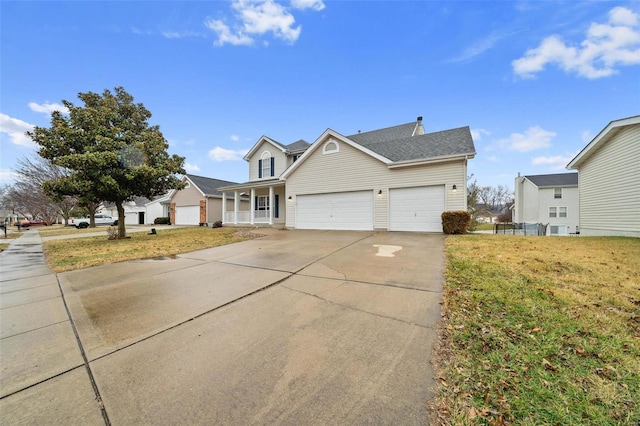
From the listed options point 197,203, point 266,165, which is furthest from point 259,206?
point 197,203

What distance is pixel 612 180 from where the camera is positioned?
1125 centimetres

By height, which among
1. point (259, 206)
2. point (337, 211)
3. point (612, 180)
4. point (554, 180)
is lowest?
point (337, 211)

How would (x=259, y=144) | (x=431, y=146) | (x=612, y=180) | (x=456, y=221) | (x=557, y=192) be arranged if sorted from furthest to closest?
1. (x=557, y=192)
2. (x=259, y=144)
3. (x=431, y=146)
4. (x=612, y=180)
5. (x=456, y=221)

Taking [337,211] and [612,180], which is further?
[337,211]

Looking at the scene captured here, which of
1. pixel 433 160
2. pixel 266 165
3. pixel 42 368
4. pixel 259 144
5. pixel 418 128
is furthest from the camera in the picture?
pixel 259 144

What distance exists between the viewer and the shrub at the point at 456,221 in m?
10.5

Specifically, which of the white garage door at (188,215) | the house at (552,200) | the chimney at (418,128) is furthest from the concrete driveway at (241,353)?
the house at (552,200)

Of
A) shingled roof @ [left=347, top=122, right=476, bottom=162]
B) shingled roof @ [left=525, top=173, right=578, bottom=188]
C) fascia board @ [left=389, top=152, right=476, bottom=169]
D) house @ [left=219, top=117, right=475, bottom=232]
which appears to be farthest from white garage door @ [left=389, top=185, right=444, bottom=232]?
shingled roof @ [left=525, top=173, right=578, bottom=188]

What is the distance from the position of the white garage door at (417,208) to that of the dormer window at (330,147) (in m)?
4.22

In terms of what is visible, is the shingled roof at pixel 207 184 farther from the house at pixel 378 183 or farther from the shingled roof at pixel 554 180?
the shingled roof at pixel 554 180

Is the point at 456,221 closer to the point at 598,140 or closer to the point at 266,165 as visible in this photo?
the point at 598,140

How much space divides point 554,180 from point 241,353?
36446 mm

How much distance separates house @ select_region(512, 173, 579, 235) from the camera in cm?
2517

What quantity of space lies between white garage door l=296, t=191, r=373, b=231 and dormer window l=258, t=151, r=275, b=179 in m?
5.33
